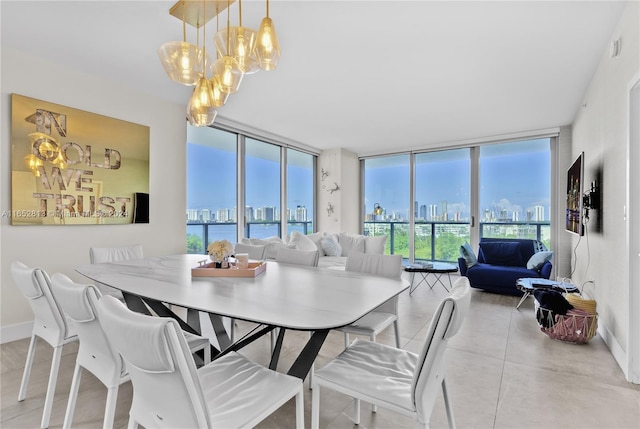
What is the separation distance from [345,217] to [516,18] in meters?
4.97

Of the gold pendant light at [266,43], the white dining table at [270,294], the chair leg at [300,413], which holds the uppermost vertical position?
the gold pendant light at [266,43]

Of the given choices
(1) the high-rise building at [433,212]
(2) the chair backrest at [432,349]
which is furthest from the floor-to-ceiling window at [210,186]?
(2) the chair backrest at [432,349]

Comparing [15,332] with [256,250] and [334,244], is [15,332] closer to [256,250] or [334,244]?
[256,250]

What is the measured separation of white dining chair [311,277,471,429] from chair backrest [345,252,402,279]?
0.69 metres

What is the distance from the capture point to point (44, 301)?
1683 mm

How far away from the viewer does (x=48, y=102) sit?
3.10 m

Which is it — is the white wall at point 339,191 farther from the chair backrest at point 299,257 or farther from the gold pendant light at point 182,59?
the gold pendant light at point 182,59

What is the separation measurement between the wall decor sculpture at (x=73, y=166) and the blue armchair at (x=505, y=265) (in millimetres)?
4596

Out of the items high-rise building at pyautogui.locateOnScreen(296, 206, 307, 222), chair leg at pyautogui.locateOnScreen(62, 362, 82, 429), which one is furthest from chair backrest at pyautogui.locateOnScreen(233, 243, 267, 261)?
high-rise building at pyautogui.locateOnScreen(296, 206, 307, 222)

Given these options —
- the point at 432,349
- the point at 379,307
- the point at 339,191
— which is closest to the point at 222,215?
the point at 339,191

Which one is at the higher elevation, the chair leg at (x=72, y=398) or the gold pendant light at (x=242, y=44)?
the gold pendant light at (x=242, y=44)

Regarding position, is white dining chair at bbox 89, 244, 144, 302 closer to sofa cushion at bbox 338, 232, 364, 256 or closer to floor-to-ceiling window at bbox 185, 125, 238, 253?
floor-to-ceiling window at bbox 185, 125, 238, 253

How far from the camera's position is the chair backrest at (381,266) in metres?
2.21

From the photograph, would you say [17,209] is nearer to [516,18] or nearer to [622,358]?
[516,18]
